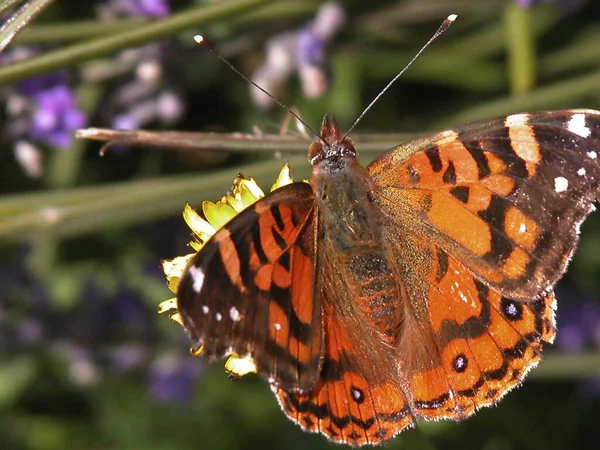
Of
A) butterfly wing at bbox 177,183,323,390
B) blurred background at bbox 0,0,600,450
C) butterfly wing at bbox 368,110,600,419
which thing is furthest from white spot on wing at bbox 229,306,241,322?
blurred background at bbox 0,0,600,450

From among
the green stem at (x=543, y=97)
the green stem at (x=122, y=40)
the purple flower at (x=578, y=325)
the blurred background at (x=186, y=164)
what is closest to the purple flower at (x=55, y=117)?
the blurred background at (x=186, y=164)

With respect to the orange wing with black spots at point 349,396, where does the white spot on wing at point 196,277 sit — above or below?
above

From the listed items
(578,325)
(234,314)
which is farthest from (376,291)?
(578,325)

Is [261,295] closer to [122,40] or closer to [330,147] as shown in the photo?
[330,147]

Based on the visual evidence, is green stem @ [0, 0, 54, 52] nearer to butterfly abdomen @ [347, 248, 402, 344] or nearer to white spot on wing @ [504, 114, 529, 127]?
butterfly abdomen @ [347, 248, 402, 344]

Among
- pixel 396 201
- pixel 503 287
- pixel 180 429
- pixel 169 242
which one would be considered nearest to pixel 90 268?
pixel 169 242

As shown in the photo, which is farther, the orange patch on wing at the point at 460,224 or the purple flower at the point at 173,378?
the purple flower at the point at 173,378

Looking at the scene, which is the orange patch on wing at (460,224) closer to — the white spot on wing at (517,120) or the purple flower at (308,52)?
the white spot on wing at (517,120)
